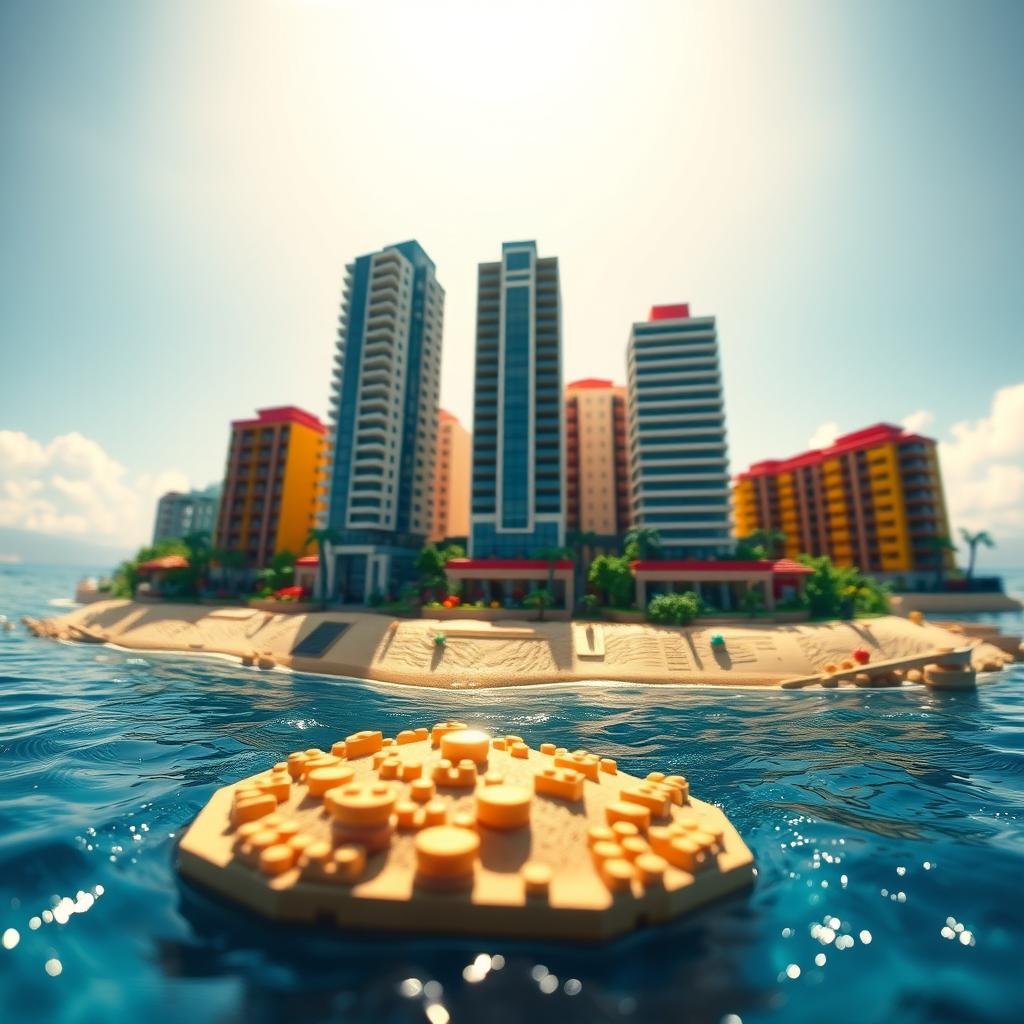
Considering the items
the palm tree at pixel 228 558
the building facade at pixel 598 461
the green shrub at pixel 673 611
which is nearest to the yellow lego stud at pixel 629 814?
the green shrub at pixel 673 611

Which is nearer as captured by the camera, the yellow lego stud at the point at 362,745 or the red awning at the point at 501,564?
the yellow lego stud at the point at 362,745

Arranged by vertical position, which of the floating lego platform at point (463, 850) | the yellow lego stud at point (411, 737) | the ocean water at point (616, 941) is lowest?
the ocean water at point (616, 941)

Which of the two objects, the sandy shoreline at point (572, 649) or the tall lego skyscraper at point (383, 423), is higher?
the tall lego skyscraper at point (383, 423)

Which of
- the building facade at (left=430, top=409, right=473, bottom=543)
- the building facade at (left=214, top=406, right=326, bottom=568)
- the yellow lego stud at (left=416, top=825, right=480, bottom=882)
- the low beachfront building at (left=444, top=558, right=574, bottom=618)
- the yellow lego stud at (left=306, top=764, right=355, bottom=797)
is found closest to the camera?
the yellow lego stud at (left=416, top=825, right=480, bottom=882)

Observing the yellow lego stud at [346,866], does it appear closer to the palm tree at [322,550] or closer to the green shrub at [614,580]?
the green shrub at [614,580]

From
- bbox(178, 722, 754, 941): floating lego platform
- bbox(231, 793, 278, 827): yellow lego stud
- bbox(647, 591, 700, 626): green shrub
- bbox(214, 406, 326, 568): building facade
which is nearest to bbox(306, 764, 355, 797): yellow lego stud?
bbox(178, 722, 754, 941): floating lego platform

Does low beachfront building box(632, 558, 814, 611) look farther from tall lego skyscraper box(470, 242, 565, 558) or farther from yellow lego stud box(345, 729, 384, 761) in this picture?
yellow lego stud box(345, 729, 384, 761)

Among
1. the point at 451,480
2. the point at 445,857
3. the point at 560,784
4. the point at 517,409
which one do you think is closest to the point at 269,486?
the point at 451,480
